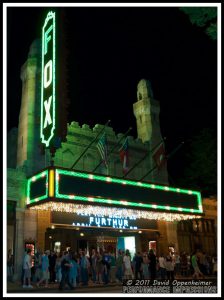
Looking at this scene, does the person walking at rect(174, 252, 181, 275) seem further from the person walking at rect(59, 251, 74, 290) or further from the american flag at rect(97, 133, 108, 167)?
the person walking at rect(59, 251, 74, 290)

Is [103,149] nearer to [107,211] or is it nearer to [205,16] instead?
[107,211]

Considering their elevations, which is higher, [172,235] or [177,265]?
[172,235]

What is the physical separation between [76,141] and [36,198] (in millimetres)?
6260

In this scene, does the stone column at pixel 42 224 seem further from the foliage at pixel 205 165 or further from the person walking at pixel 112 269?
the foliage at pixel 205 165

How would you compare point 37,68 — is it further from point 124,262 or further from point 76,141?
point 124,262

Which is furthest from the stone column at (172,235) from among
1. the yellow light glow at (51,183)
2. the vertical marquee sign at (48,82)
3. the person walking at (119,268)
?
the vertical marquee sign at (48,82)

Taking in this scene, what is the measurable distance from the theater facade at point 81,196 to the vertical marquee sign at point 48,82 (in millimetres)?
110

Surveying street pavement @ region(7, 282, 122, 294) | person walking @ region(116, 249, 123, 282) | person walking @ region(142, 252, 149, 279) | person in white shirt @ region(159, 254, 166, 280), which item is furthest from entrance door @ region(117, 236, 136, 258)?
street pavement @ region(7, 282, 122, 294)

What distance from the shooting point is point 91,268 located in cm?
2052

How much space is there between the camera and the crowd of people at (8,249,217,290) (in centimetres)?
1708

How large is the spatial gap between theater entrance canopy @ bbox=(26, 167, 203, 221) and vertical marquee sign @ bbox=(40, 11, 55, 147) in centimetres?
213

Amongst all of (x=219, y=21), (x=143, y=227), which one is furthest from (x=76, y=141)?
(x=219, y=21)

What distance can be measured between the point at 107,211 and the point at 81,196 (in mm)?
3101

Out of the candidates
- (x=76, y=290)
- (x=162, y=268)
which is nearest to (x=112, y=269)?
(x=162, y=268)
